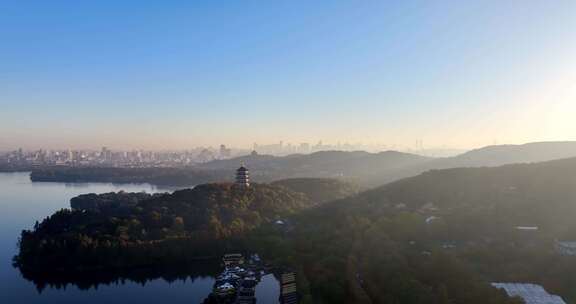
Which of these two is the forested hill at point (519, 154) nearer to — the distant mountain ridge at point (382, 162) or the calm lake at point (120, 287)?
the distant mountain ridge at point (382, 162)

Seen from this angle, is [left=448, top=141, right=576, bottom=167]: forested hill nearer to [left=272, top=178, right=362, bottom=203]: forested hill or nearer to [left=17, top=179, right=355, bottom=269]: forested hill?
[left=272, top=178, right=362, bottom=203]: forested hill

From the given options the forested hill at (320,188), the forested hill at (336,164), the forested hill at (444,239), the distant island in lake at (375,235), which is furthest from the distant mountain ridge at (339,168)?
the forested hill at (444,239)

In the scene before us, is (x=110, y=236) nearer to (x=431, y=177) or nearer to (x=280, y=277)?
(x=280, y=277)

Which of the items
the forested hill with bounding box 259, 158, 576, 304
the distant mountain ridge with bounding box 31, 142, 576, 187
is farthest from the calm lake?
the distant mountain ridge with bounding box 31, 142, 576, 187

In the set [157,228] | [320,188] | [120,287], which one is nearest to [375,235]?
[120,287]

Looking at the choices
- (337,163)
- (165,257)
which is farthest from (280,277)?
(337,163)

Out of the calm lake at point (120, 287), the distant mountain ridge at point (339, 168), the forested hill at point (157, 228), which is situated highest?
the distant mountain ridge at point (339, 168)

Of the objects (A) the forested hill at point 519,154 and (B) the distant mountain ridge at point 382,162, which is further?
(B) the distant mountain ridge at point 382,162

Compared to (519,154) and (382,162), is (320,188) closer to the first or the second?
(519,154)
